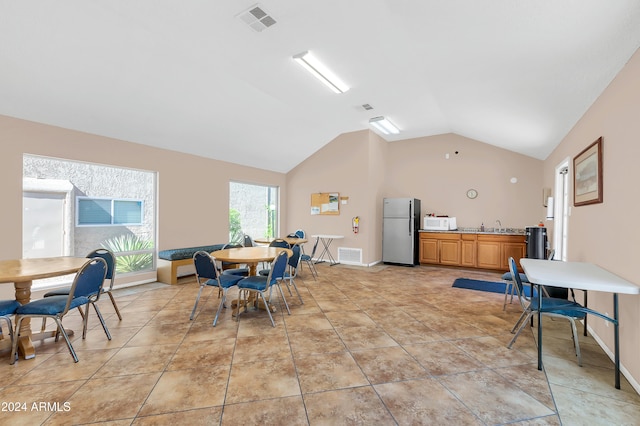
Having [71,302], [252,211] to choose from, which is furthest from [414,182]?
[71,302]

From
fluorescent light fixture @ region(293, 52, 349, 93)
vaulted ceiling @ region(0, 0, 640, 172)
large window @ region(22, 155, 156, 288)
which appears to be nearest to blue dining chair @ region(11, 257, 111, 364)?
large window @ region(22, 155, 156, 288)

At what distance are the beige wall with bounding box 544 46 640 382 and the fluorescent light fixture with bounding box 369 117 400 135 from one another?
3478 millimetres

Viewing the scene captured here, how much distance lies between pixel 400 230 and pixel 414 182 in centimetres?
147

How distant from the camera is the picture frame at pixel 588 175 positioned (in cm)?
273

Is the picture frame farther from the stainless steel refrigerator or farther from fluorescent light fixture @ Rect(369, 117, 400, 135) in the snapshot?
the stainless steel refrigerator

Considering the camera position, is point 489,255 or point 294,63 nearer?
point 294,63

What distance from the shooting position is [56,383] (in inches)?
83.2

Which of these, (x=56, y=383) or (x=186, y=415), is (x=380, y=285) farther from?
(x=56, y=383)

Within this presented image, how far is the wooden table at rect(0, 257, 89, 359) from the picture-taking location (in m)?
2.35

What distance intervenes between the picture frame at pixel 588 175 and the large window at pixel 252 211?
20.3ft

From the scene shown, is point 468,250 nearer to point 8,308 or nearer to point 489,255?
point 489,255

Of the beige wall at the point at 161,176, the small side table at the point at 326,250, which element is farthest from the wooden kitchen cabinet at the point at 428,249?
the beige wall at the point at 161,176

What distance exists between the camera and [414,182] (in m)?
7.63

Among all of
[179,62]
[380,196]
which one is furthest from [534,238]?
[179,62]
